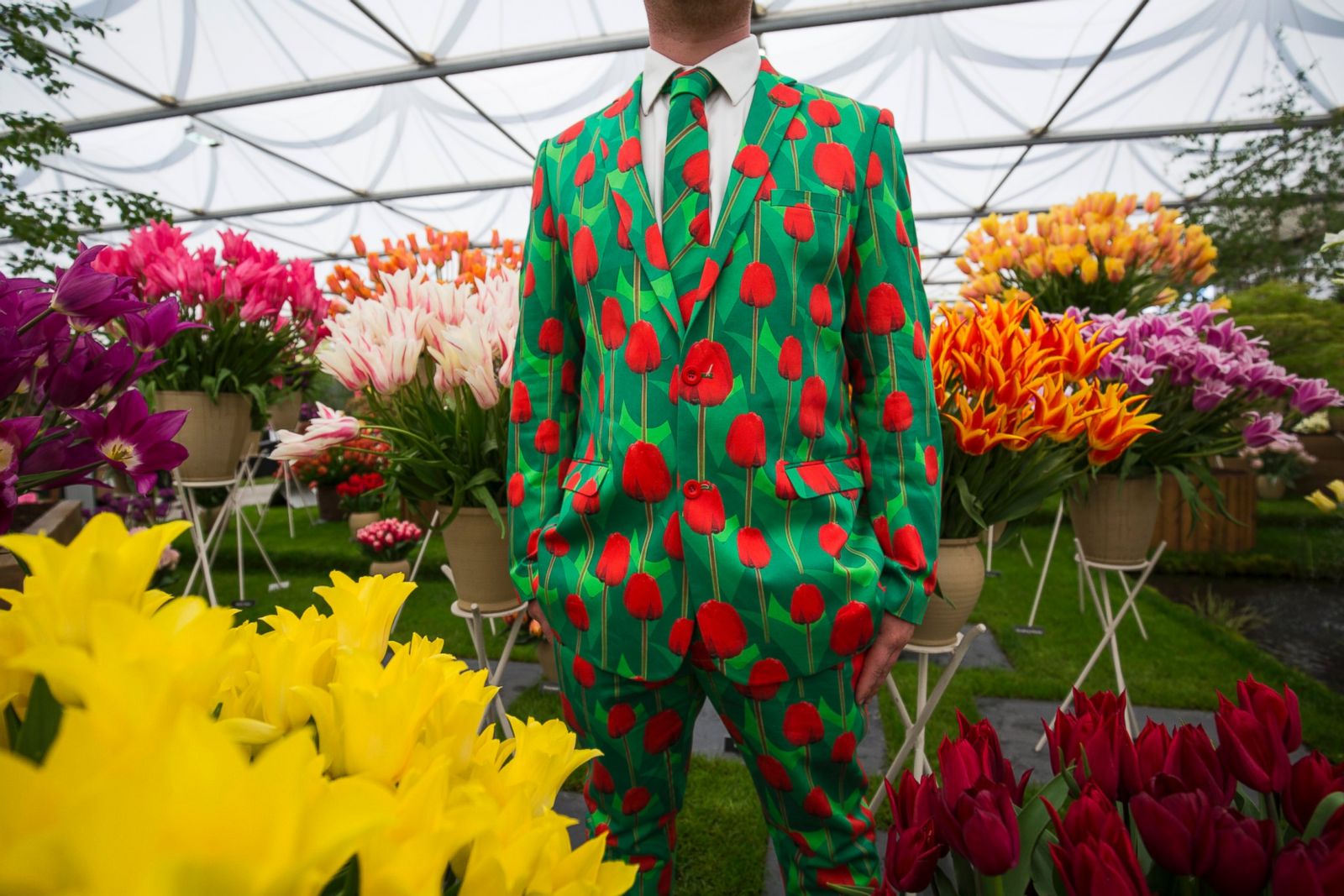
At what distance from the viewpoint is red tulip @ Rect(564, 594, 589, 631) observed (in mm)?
1018

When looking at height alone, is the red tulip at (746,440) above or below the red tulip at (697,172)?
below

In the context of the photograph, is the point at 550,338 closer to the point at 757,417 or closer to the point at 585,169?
the point at 585,169

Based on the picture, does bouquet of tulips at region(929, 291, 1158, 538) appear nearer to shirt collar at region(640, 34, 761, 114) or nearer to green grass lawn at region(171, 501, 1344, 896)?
shirt collar at region(640, 34, 761, 114)

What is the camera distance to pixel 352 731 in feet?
0.91

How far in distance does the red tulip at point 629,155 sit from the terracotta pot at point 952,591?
0.87m

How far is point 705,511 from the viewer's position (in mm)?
969

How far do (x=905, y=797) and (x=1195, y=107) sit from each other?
35.2 ft

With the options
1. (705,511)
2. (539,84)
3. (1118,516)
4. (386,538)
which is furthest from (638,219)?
(539,84)

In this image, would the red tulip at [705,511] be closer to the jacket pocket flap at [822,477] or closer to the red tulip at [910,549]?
the jacket pocket flap at [822,477]

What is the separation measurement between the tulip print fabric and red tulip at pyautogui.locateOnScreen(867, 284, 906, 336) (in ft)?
1.63

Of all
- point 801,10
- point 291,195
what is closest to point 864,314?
point 801,10

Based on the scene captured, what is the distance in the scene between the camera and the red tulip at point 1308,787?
39 cm

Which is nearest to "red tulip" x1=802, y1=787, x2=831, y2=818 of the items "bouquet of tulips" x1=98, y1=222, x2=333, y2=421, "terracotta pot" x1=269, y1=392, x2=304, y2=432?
"bouquet of tulips" x1=98, y1=222, x2=333, y2=421

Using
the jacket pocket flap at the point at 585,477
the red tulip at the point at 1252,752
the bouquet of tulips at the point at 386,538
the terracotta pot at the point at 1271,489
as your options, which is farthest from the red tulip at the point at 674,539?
the terracotta pot at the point at 1271,489
